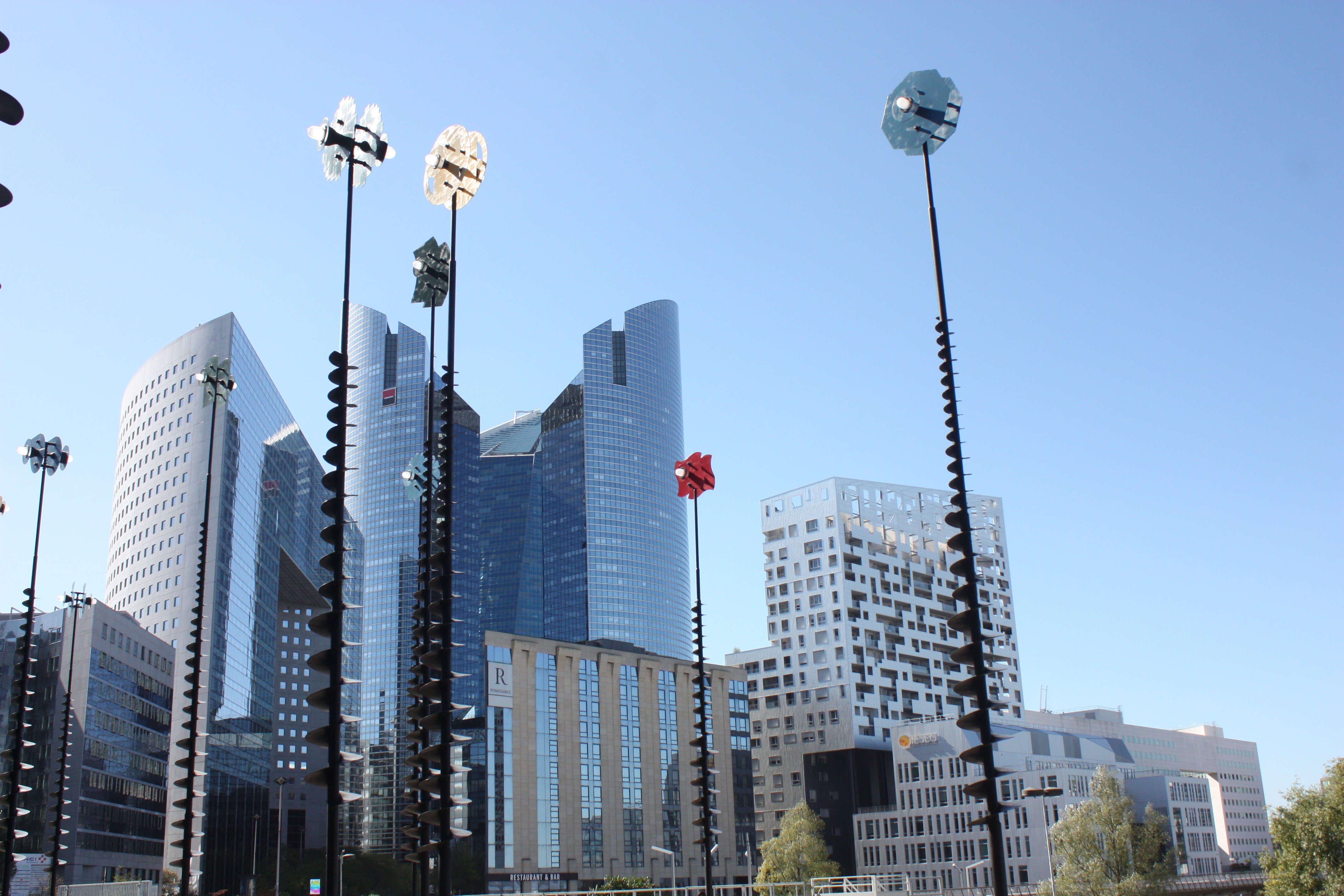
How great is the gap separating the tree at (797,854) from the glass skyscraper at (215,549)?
67.1 meters

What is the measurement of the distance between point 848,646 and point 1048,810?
33.2 m

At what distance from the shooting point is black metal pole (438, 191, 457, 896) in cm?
1845

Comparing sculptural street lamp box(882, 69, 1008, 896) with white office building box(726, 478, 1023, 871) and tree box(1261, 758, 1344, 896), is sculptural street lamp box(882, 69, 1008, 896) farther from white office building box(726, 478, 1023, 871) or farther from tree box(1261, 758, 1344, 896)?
white office building box(726, 478, 1023, 871)

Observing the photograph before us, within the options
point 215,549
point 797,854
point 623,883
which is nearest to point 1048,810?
point 797,854

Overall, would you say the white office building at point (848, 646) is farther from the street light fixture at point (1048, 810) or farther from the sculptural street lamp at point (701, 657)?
the sculptural street lamp at point (701, 657)

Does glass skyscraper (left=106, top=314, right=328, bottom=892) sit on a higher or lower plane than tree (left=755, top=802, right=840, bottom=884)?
higher

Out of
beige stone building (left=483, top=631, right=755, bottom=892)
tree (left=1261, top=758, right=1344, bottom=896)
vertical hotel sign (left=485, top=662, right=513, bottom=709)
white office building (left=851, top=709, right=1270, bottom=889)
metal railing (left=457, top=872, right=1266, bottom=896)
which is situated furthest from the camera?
white office building (left=851, top=709, right=1270, bottom=889)

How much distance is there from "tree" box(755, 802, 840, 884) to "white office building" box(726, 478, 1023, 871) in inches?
1183

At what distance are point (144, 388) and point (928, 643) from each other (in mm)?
115924

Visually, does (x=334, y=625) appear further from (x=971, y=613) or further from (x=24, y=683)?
(x=24, y=683)

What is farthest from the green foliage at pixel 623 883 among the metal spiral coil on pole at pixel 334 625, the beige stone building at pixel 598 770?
the metal spiral coil on pole at pixel 334 625

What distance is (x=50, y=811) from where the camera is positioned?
99.9m

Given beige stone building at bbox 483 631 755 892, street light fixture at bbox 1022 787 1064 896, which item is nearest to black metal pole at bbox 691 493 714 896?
street light fixture at bbox 1022 787 1064 896

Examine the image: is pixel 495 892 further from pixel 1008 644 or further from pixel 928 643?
pixel 1008 644
